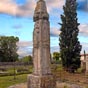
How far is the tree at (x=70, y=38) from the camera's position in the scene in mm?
39875

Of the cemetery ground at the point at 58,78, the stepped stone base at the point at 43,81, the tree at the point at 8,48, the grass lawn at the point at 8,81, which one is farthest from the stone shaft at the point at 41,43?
the tree at the point at 8,48

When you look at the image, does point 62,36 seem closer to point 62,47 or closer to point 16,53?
point 62,47

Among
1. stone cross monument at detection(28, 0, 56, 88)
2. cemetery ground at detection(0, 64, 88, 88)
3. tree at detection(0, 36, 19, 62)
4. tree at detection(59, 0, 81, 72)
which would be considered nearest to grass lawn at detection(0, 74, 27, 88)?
cemetery ground at detection(0, 64, 88, 88)

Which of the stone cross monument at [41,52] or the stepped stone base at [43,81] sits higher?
the stone cross monument at [41,52]

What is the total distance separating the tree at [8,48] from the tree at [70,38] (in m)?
35.3

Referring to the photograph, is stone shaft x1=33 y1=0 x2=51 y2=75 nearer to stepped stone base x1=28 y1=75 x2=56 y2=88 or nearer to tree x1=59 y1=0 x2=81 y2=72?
stepped stone base x1=28 y1=75 x2=56 y2=88

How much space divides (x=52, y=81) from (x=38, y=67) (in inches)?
41.3

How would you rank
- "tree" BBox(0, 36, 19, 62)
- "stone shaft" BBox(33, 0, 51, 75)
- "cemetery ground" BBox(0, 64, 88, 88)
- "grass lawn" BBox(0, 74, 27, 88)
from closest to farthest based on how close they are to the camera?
"stone shaft" BBox(33, 0, 51, 75), "grass lawn" BBox(0, 74, 27, 88), "cemetery ground" BBox(0, 64, 88, 88), "tree" BBox(0, 36, 19, 62)

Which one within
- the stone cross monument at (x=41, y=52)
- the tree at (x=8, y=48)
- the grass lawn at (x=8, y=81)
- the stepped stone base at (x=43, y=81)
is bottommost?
the grass lawn at (x=8, y=81)

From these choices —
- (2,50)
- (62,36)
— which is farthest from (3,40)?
(62,36)

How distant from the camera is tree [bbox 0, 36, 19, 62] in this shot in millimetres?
74688

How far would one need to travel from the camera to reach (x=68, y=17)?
135 ft

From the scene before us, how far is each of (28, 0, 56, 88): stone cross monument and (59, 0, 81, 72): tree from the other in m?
25.6

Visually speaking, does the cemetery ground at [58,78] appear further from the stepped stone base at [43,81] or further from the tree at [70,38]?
the stepped stone base at [43,81]
